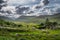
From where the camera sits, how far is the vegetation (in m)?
13.4

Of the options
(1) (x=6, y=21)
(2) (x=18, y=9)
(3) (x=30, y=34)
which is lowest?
(3) (x=30, y=34)

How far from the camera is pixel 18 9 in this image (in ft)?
47.9

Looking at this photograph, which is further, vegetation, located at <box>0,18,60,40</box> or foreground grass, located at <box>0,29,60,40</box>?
vegetation, located at <box>0,18,60,40</box>

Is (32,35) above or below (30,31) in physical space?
below

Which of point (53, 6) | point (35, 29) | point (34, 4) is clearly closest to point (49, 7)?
point (53, 6)

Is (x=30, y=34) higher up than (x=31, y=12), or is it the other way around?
(x=31, y=12)

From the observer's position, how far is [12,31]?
46.5 ft

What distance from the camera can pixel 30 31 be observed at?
13938 mm

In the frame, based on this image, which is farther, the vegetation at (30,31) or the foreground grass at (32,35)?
the vegetation at (30,31)

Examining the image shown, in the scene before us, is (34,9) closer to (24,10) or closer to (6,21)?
(24,10)

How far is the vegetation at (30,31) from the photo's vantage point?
13406 millimetres

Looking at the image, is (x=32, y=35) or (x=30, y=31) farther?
(x=30, y=31)

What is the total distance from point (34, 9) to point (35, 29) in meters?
1.68

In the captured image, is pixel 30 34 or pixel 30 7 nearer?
pixel 30 34
